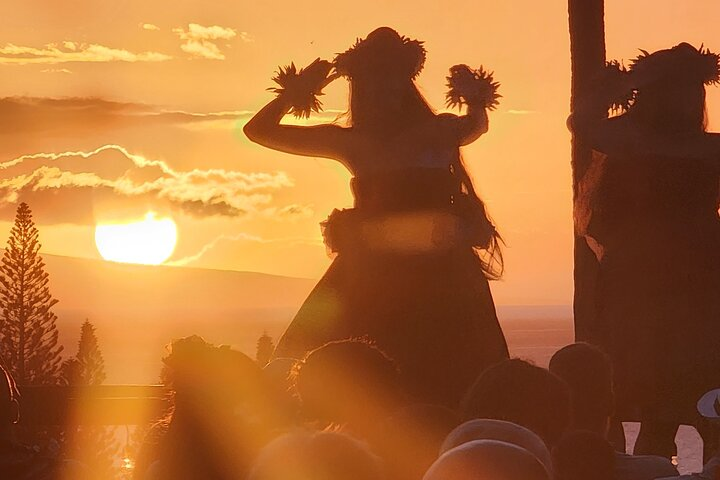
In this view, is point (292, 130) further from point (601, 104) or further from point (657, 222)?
point (657, 222)

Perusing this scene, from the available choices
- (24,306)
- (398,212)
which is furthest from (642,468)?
(24,306)

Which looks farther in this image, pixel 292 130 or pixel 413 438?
pixel 292 130

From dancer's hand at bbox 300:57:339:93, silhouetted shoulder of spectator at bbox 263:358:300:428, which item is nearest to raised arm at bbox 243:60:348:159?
dancer's hand at bbox 300:57:339:93

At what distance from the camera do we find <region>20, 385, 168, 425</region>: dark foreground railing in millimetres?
5453

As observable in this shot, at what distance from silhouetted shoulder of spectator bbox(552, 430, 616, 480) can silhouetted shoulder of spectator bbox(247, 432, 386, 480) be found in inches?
25.0

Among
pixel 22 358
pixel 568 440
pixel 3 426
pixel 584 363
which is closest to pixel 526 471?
pixel 568 440

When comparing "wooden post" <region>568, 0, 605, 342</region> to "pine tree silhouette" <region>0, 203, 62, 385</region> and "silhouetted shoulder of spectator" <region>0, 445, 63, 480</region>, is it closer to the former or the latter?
"silhouetted shoulder of spectator" <region>0, 445, 63, 480</region>

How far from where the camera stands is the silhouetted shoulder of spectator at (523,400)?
317cm

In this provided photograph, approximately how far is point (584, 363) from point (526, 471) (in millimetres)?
1281

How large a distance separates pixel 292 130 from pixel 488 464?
127 inches

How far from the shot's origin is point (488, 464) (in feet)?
8.42

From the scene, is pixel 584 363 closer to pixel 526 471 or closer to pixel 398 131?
pixel 526 471

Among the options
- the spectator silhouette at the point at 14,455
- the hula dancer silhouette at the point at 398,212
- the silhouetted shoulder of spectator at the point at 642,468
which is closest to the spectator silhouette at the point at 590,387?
the silhouetted shoulder of spectator at the point at 642,468

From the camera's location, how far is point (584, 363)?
3.80m
